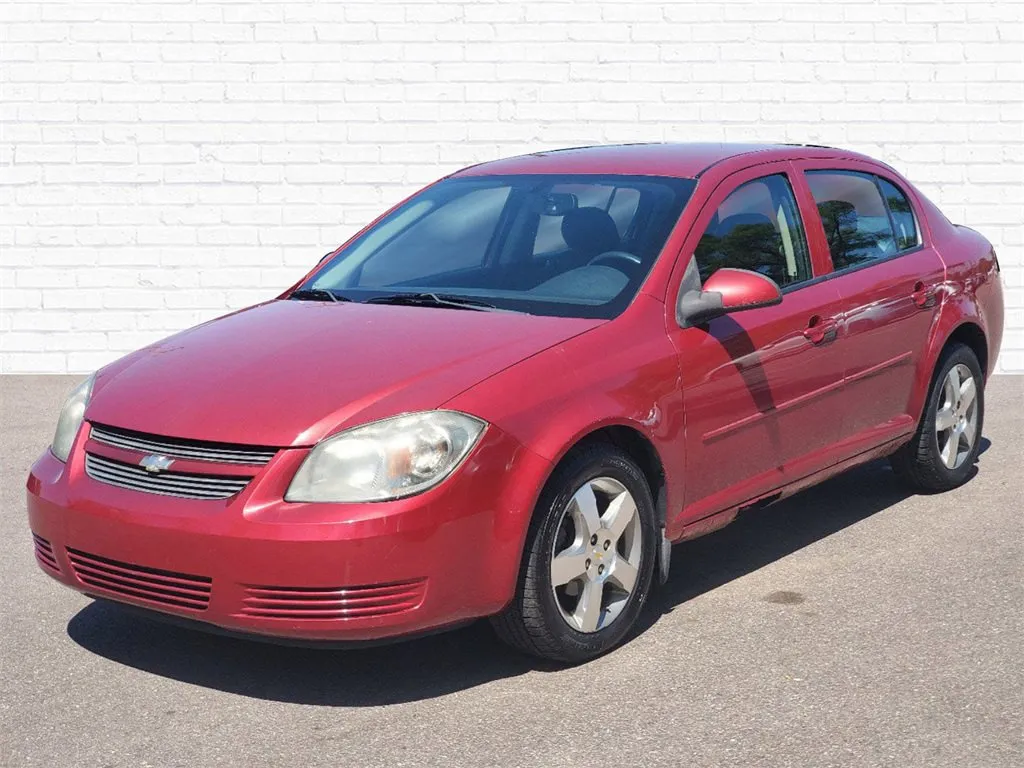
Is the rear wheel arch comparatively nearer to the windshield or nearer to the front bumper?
the windshield

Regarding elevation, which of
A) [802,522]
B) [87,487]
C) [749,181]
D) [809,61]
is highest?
[809,61]

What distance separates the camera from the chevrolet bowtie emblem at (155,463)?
4465 mm

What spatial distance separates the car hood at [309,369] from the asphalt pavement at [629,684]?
0.82 metres

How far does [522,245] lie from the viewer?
568 cm

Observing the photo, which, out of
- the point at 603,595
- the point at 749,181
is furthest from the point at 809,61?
the point at 603,595

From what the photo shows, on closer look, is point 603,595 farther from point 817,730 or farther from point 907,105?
point 907,105

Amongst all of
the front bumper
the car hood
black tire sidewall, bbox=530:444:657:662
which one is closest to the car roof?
the car hood

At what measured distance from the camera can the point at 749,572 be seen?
5.98 m

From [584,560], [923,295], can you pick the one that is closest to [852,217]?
[923,295]

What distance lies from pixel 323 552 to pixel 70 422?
1.24m

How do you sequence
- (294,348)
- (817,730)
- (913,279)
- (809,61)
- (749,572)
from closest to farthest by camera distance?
(817,730) → (294,348) → (749,572) → (913,279) → (809,61)

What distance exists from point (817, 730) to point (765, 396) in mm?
1556

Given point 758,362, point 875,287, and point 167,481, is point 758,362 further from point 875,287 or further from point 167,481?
point 167,481

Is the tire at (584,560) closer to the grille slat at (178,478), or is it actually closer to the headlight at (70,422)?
the grille slat at (178,478)
